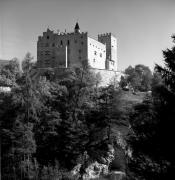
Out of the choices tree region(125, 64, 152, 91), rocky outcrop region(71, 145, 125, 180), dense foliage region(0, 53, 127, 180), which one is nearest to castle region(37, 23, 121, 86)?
tree region(125, 64, 152, 91)

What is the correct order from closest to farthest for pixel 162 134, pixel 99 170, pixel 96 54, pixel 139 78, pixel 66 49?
pixel 162 134 → pixel 99 170 → pixel 139 78 → pixel 66 49 → pixel 96 54

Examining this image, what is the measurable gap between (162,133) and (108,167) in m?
17.7

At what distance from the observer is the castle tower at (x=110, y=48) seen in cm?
4757

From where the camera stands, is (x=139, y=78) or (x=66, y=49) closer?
(x=139, y=78)

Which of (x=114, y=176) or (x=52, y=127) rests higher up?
(x=52, y=127)

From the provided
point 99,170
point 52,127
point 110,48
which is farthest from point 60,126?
point 110,48

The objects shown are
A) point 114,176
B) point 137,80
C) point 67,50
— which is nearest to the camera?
point 114,176

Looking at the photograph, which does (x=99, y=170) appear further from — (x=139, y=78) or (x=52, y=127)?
(x=139, y=78)

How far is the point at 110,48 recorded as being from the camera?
48.5 meters

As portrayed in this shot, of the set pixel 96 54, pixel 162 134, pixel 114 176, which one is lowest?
pixel 114 176

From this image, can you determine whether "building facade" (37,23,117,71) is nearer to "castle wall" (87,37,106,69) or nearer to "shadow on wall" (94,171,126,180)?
"castle wall" (87,37,106,69)

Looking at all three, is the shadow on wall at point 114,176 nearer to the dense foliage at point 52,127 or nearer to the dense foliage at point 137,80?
the dense foliage at point 52,127

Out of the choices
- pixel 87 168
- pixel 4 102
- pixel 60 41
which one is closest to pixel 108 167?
pixel 87 168

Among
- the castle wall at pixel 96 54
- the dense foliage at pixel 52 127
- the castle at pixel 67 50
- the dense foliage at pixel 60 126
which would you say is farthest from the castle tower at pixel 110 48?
the dense foliage at pixel 52 127
